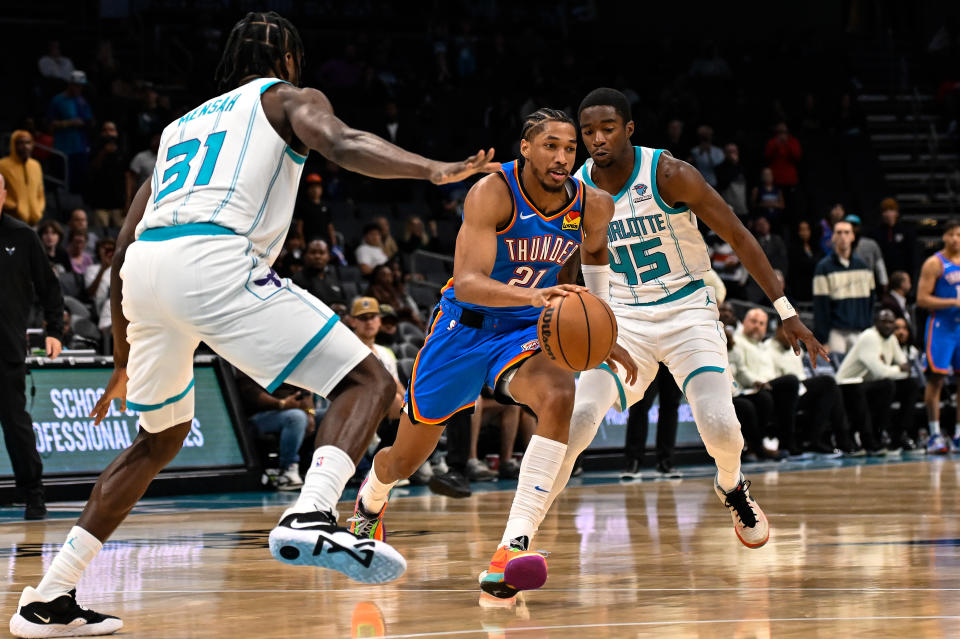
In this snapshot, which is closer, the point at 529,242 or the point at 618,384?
the point at 529,242

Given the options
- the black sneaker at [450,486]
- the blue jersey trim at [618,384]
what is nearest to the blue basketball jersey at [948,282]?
the black sneaker at [450,486]

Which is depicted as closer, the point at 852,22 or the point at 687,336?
the point at 687,336

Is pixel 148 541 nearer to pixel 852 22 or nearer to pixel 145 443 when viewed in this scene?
pixel 145 443

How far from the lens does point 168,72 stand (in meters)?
19.0

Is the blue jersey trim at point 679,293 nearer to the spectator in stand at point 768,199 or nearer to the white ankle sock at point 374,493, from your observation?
the white ankle sock at point 374,493

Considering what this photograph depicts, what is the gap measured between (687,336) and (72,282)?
7708 millimetres

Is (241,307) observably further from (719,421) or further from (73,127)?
(73,127)

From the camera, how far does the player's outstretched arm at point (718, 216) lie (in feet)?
21.2

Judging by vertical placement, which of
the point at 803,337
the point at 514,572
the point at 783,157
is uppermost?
the point at 783,157

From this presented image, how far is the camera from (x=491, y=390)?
8320 mm

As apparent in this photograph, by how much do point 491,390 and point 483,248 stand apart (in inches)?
113

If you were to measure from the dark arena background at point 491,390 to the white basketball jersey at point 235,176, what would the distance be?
0.40m

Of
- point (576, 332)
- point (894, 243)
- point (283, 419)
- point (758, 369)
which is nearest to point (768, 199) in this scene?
point (894, 243)

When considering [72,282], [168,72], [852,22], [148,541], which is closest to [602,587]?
[148,541]
